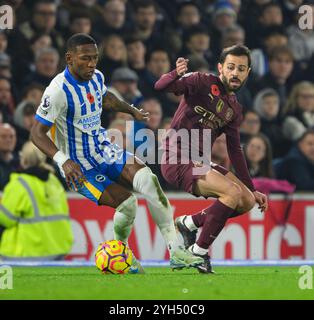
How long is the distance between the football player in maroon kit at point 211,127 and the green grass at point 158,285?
0.50 metres

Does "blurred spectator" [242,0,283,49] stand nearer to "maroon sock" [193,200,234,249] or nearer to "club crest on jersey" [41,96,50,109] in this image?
"maroon sock" [193,200,234,249]

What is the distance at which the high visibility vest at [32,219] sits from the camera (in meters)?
11.6

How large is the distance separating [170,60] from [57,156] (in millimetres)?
6048

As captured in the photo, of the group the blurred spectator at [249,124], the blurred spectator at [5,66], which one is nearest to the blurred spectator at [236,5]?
the blurred spectator at [249,124]

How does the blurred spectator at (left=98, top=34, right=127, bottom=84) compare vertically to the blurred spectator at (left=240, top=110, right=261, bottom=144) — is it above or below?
above

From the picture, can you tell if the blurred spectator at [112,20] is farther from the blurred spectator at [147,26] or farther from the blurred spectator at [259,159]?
the blurred spectator at [259,159]

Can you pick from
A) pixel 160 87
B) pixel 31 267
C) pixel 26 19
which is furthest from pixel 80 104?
pixel 26 19

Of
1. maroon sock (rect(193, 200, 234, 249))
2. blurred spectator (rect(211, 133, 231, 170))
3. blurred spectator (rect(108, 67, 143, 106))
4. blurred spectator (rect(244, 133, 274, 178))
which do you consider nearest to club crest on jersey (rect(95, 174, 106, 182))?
maroon sock (rect(193, 200, 234, 249))

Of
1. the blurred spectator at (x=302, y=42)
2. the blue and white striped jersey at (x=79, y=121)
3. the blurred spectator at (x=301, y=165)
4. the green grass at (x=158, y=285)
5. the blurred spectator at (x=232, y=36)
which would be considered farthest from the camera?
the blurred spectator at (x=302, y=42)

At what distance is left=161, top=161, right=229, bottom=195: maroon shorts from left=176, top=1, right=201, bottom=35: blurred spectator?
5.86 meters

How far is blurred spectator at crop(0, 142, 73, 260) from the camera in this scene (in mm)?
11602

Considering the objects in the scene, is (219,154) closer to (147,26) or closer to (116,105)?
(147,26)

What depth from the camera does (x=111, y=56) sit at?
45.3 ft

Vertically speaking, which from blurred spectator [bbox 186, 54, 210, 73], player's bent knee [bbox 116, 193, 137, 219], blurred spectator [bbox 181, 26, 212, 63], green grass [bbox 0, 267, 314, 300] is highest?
blurred spectator [bbox 181, 26, 212, 63]
